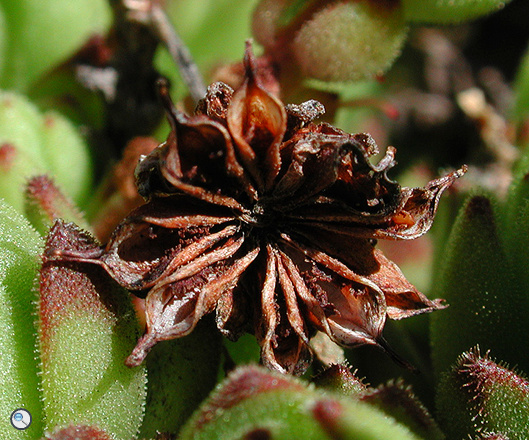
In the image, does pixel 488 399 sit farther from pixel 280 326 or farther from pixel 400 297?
pixel 280 326

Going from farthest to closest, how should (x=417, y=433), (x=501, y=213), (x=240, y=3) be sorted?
(x=240, y=3) < (x=501, y=213) < (x=417, y=433)

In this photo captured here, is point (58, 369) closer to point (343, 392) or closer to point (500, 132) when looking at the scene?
point (343, 392)

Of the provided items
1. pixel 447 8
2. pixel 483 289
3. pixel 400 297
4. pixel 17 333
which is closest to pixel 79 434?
pixel 17 333

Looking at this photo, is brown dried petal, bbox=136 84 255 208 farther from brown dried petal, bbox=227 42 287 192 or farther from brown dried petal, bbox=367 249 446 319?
brown dried petal, bbox=367 249 446 319

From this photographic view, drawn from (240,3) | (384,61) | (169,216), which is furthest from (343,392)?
(240,3)

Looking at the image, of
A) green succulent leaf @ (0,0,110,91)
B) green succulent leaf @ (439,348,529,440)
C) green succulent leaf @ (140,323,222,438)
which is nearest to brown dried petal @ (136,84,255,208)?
green succulent leaf @ (140,323,222,438)

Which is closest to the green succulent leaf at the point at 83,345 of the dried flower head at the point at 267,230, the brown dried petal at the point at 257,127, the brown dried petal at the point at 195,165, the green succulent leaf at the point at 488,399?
the dried flower head at the point at 267,230
